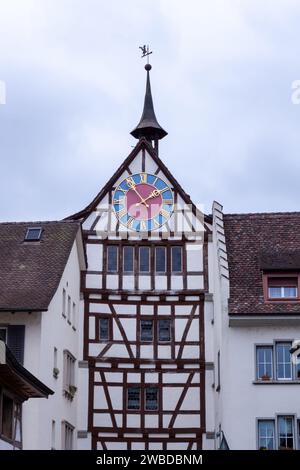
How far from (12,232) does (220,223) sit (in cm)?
860

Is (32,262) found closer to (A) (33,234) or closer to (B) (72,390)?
(A) (33,234)

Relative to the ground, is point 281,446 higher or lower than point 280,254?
lower

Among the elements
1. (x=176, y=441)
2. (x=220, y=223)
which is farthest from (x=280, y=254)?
(x=176, y=441)

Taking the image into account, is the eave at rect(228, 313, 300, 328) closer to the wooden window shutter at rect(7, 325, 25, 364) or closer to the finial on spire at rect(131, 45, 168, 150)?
the wooden window shutter at rect(7, 325, 25, 364)

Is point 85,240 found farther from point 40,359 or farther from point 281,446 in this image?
point 281,446

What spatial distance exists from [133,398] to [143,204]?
8124 millimetres

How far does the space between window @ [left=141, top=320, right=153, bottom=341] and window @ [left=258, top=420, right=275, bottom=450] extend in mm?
8776

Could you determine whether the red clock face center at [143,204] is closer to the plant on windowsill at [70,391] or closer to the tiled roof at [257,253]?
the tiled roof at [257,253]

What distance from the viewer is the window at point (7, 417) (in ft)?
93.8

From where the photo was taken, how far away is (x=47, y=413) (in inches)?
1519

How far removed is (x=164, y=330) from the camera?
45750mm

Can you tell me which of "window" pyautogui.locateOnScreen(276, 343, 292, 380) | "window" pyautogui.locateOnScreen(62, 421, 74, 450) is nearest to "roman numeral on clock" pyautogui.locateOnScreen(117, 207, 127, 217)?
"window" pyautogui.locateOnScreen(62, 421, 74, 450)
